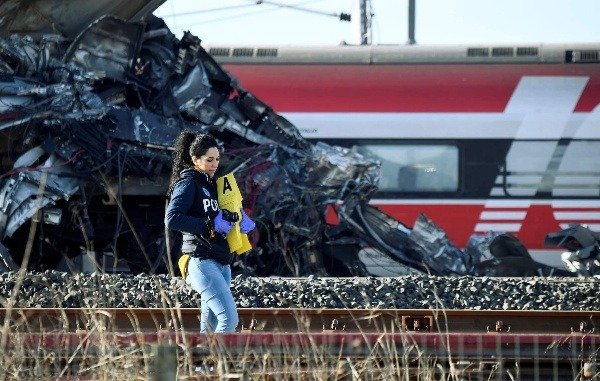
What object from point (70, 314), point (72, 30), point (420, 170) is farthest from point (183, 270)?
point (420, 170)

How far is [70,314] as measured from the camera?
28.1 feet

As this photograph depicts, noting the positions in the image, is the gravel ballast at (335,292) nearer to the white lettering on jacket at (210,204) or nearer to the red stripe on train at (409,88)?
the white lettering on jacket at (210,204)

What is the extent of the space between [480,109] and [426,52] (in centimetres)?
101

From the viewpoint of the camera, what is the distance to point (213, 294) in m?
6.97

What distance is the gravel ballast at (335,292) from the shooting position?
9703mm

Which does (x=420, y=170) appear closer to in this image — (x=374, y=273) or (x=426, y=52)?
(x=426, y=52)

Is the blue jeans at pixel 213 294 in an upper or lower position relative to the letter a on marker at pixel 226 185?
lower

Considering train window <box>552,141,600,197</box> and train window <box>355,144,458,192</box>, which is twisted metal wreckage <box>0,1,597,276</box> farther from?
train window <box>552,141,600,197</box>

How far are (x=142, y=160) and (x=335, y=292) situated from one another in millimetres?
2829

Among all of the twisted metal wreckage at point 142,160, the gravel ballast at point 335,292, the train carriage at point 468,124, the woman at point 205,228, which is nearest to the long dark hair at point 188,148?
the woman at point 205,228

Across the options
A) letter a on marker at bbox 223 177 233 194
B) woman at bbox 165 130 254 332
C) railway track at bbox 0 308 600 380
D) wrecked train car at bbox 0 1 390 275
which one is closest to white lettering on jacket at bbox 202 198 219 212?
woman at bbox 165 130 254 332

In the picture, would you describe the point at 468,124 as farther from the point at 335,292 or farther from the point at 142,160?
the point at 335,292

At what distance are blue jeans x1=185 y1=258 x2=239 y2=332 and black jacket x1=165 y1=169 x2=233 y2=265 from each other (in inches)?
2.3

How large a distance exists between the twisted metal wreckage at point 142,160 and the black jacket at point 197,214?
4238 millimetres
